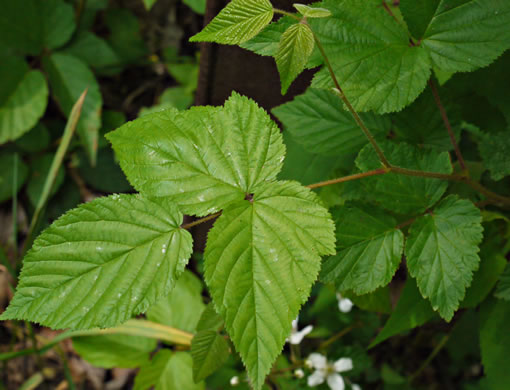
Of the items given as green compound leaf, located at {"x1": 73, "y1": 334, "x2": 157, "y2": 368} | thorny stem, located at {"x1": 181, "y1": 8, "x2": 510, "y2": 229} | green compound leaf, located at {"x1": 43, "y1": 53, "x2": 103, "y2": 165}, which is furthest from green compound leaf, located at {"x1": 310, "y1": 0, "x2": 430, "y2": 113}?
green compound leaf, located at {"x1": 43, "y1": 53, "x2": 103, "y2": 165}

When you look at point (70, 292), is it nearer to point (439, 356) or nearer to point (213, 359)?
point (213, 359)

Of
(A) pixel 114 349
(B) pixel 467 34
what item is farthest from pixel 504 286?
(A) pixel 114 349

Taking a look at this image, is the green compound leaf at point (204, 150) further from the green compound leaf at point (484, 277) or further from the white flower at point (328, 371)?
the white flower at point (328, 371)

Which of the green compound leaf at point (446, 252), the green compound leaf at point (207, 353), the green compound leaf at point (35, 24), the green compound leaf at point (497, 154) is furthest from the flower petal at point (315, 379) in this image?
the green compound leaf at point (35, 24)

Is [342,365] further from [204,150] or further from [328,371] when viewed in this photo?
[204,150]

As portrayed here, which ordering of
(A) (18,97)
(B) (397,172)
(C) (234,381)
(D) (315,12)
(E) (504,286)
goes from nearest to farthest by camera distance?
(D) (315,12) → (B) (397,172) → (E) (504,286) → (C) (234,381) → (A) (18,97)

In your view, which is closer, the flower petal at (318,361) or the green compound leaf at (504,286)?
the green compound leaf at (504,286)

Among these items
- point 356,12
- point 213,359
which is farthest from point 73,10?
point 213,359
